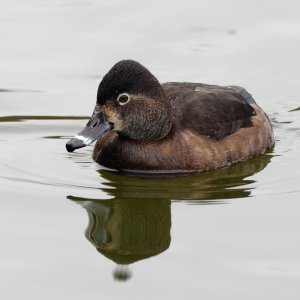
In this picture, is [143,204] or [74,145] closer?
[143,204]

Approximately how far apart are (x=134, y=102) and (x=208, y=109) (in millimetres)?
831

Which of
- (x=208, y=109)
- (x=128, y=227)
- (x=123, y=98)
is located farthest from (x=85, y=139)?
(x=208, y=109)

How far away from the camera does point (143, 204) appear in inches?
388

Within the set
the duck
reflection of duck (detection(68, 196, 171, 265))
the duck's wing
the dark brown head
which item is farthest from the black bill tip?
the duck's wing

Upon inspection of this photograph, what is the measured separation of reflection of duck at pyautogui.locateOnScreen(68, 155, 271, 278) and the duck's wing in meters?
0.40

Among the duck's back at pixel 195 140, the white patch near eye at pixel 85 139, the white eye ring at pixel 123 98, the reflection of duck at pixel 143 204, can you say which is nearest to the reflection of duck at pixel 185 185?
the reflection of duck at pixel 143 204

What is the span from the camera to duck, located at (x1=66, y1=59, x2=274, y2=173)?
33.8ft

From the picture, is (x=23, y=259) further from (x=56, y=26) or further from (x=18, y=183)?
(x=56, y=26)

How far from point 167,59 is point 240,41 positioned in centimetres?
103

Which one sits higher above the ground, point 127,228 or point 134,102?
point 134,102

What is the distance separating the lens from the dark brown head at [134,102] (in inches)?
403

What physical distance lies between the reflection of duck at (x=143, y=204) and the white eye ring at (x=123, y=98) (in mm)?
699

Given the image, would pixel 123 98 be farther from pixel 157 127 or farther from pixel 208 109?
pixel 208 109

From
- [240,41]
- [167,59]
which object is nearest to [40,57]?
[167,59]
